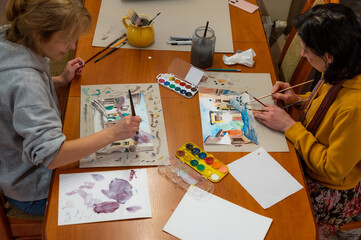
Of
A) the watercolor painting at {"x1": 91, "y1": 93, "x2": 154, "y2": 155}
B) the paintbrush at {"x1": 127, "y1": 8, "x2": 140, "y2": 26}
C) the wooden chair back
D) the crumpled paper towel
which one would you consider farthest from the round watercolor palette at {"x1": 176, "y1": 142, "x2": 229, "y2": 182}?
the wooden chair back

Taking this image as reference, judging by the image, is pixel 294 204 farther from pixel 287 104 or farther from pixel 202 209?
pixel 287 104

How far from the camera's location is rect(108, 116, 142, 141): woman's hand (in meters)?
1.19

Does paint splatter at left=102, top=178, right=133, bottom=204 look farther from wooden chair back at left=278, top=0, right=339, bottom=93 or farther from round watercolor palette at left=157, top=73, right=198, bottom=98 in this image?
wooden chair back at left=278, top=0, right=339, bottom=93

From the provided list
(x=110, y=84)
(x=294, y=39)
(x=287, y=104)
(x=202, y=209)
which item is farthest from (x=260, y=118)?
(x=294, y=39)

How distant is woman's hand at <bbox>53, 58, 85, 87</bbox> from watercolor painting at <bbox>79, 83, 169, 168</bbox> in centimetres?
8

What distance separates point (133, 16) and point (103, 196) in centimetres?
85

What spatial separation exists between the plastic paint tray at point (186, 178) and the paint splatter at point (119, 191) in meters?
0.12

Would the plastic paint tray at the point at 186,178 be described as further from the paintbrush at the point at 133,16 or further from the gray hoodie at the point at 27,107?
the paintbrush at the point at 133,16

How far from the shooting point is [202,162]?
122 centimetres

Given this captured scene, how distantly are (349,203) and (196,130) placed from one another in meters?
0.69

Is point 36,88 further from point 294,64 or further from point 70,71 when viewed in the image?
point 294,64

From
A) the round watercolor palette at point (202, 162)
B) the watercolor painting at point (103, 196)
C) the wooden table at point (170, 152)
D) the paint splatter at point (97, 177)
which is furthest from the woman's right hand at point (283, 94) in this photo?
the paint splatter at point (97, 177)

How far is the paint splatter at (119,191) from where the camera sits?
1.11 meters

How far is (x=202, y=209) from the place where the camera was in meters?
1.10
